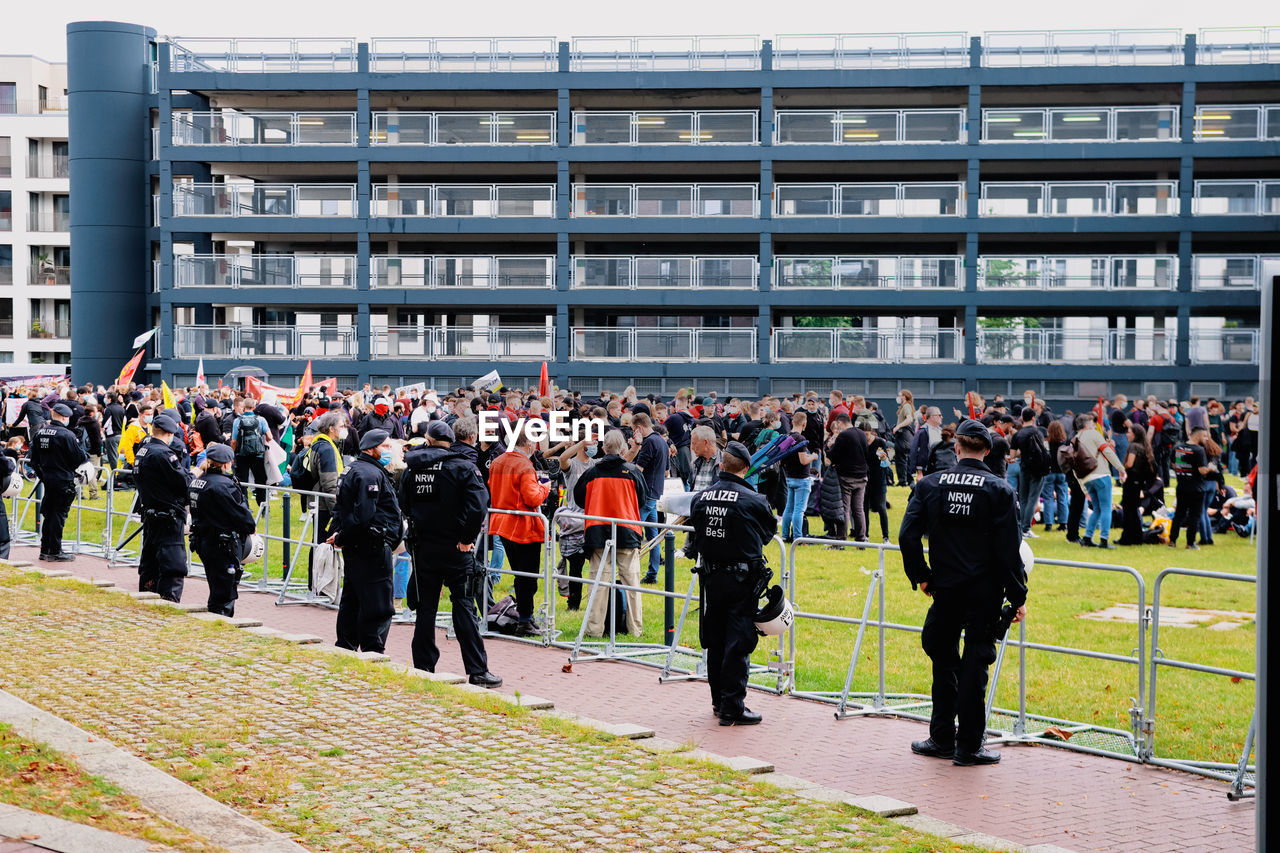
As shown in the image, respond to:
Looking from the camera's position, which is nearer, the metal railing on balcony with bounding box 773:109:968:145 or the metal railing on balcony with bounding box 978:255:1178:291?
the metal railing on balcony with bounding box 978:255:1178:291

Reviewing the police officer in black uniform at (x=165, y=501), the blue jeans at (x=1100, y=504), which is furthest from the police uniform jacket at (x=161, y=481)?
the blue jeans at (x=1100, y=504)

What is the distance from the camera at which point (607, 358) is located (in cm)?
4291

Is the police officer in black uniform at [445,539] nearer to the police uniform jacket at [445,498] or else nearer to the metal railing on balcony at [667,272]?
the police uniform jacket at [445,498]

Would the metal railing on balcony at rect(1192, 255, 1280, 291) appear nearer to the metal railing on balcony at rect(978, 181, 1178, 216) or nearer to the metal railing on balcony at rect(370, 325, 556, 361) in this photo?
the metal railing on balcony at rect(978, 181, 1178, 216)

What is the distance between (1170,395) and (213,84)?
33.2 metres

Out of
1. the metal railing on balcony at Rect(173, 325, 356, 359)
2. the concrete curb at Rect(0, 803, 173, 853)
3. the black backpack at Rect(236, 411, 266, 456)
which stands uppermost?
the metal railing on balcony at Rect(173, 325, 356, 359)

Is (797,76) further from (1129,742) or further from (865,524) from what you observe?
(1129,742)

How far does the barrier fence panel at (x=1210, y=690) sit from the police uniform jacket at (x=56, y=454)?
12406 mm

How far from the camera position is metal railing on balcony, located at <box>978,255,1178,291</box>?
41469 millimetres

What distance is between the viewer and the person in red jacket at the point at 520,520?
12117 millimetres

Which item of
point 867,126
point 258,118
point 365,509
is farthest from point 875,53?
point 365,509

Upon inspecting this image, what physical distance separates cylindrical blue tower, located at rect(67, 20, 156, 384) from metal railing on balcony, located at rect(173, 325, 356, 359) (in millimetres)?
8333

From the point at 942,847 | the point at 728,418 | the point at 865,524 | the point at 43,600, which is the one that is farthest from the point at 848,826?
the point at 728,418

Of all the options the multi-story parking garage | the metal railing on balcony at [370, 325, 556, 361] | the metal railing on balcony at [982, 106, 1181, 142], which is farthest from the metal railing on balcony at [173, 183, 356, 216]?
the metal railing on balcony at [982, 106, 1181, 142]
